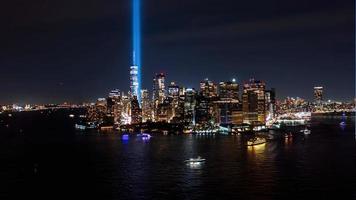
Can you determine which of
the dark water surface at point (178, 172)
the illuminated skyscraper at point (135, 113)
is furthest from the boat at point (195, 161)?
the illuminated skyscraper at point (135, 113)

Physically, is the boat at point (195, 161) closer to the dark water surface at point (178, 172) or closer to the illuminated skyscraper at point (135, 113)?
the dark water surface at point (178, 172)

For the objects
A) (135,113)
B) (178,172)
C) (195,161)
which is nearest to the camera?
(178,172)

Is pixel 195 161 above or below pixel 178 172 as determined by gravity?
above

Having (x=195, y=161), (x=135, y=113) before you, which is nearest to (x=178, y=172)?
(x=195, y=161)

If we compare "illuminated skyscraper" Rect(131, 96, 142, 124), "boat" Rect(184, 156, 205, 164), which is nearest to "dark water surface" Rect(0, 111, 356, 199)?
"boat" Rect(184, 156, 205, 164)

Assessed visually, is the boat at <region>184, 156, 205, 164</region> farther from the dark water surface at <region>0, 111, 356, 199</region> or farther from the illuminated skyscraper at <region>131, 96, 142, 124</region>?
the illuminated skyscraper at <region>131, 96, 142, 124</region>

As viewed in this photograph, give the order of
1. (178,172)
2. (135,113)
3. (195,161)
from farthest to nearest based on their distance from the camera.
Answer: (135,113), (195,161), (178,172)

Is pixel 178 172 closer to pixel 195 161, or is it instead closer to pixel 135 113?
pixel 195 161

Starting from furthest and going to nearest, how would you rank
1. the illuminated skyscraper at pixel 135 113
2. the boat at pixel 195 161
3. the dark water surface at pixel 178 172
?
the illuminated skyscraper at pixel 135 113, the boat at pixel 195 161, the dark water surface at pixel 178 172
